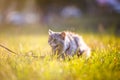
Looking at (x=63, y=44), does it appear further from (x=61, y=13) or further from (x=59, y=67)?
(x=61, y=13)

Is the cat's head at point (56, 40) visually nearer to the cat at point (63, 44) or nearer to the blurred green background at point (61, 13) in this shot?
the cat at point (63, 44)

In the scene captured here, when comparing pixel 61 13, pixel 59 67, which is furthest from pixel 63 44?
pixel 61 13

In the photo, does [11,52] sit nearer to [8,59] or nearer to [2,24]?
[8,59]

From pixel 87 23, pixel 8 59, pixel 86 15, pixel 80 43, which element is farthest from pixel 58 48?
pixel 86 15

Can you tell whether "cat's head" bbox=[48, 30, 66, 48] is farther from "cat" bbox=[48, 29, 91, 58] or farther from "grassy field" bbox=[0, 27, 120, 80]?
"grassy field" bbox=[0, 27, 120, 80]

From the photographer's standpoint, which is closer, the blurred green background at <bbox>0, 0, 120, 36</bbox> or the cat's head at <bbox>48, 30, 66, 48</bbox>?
the cat's head at <bbox>48, 30, 66, 48</bbox>

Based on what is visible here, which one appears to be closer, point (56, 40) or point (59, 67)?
point (59, 67)

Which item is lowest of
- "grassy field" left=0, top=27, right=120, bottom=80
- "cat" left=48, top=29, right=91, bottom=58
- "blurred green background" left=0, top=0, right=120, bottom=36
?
"grassy field" left=0, top=27, right=120, bottom=80

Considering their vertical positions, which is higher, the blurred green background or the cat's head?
the blurred green background

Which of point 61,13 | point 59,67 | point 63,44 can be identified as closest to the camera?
point 59,67

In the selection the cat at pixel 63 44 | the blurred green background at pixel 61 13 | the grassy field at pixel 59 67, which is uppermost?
the blurred green background at pixel 61 13

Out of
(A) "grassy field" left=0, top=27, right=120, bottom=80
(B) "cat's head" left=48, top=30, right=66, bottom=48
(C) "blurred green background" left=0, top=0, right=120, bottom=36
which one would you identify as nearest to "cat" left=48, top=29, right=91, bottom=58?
(B) "cat's head" left=48, top=30, right=66, bottom=48

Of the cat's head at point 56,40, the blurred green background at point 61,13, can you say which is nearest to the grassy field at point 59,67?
the cat's head at point 56,40

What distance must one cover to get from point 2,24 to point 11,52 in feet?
20.4
